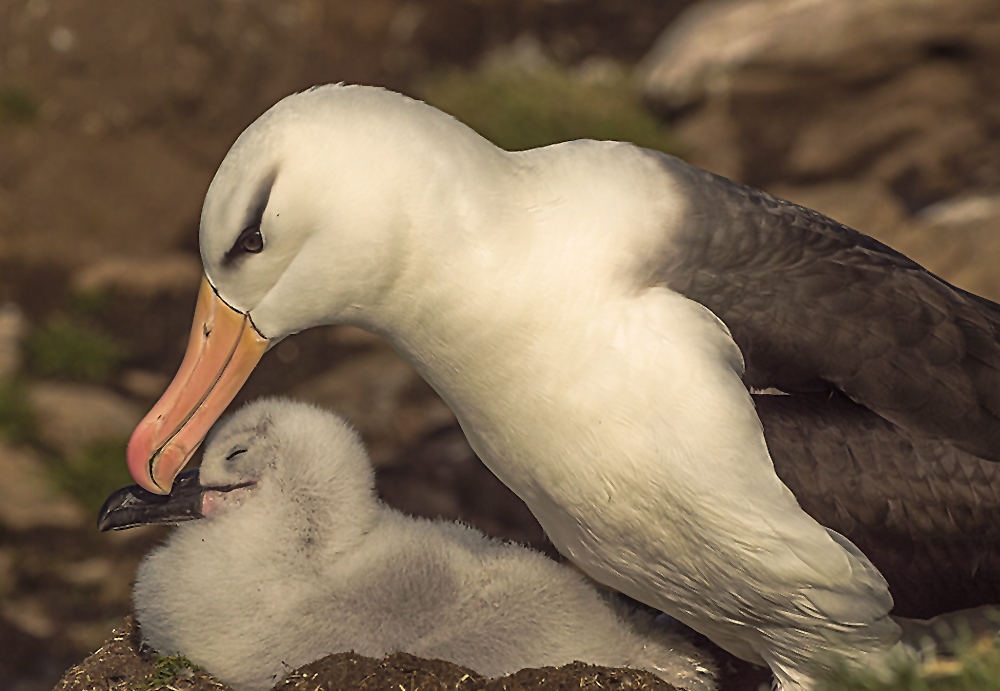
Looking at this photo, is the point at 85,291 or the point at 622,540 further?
the point at 85,291

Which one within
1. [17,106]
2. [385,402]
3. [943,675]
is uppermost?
[17,106]

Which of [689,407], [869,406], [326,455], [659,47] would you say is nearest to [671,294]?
[689,407]

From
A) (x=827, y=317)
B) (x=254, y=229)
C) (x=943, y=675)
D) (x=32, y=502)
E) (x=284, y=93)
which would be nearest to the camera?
(x=943, y=675)

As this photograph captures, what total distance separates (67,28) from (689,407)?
24.0 feet

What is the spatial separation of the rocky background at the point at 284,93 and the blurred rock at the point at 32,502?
0.51 meters

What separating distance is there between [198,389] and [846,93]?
6.66 m

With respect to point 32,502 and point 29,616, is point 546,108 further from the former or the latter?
point 29,616

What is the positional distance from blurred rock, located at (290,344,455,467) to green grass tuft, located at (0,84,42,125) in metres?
3.26

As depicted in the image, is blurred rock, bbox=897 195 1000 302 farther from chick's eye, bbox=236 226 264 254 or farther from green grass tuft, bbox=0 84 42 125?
green grass tuft, bbox=0 84 42 125

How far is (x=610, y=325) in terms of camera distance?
2.35m

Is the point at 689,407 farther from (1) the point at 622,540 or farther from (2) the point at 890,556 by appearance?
(2) the point at 890,556

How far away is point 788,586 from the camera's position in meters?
2.44

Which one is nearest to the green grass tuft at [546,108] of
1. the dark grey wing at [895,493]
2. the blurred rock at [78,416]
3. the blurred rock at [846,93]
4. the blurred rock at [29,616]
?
the blurred rock at [846,93]

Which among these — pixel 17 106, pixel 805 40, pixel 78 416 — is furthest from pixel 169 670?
pixel 805 40
